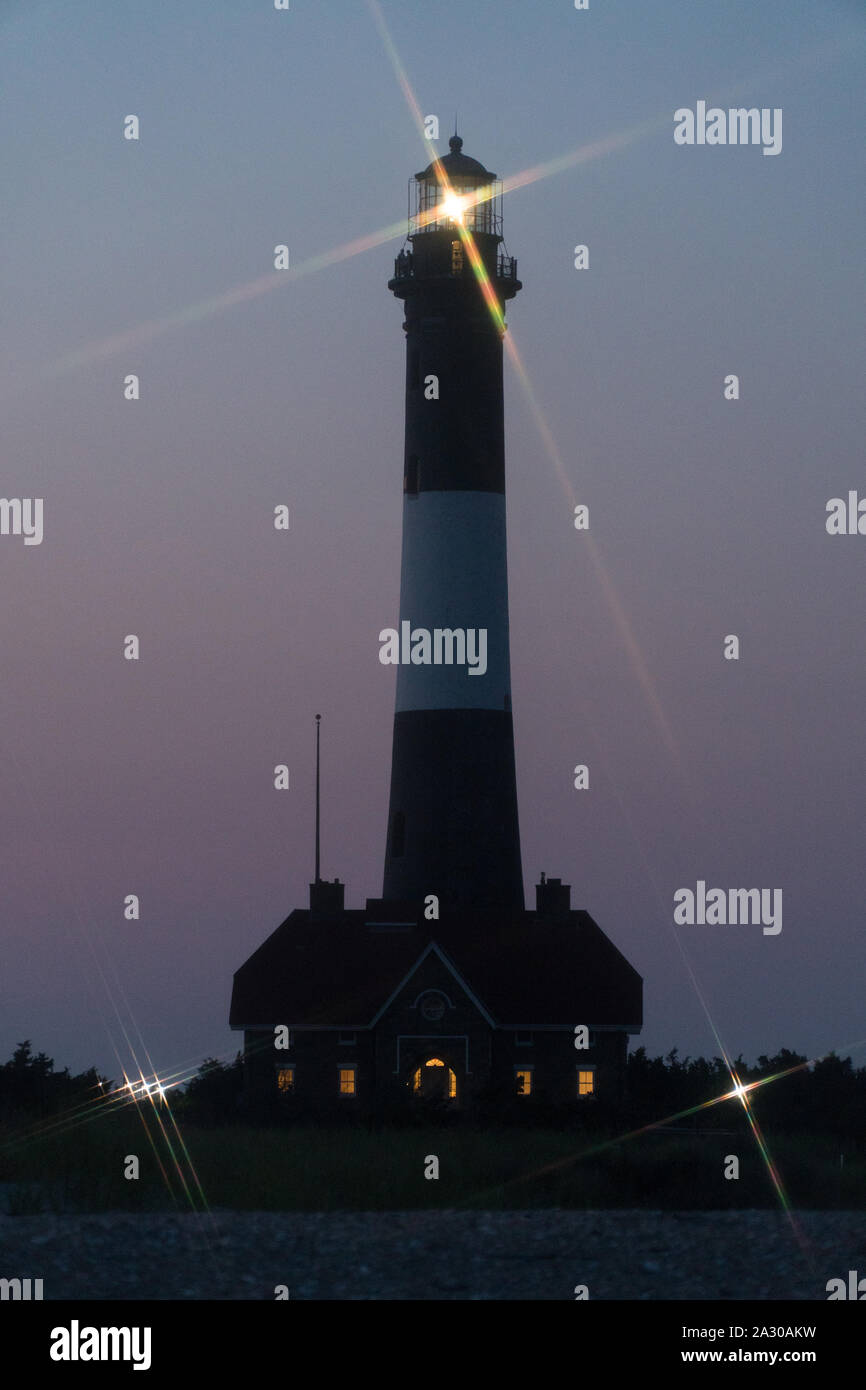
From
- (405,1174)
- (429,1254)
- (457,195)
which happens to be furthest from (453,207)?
(429,1254)

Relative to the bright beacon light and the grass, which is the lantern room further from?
the grass

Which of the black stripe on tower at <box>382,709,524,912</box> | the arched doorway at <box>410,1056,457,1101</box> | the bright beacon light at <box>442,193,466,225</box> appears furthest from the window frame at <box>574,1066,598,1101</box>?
the bright beacon light at <box>442,193,466,225</box>

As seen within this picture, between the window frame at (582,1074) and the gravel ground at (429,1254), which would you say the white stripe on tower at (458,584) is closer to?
the window frame at (582,1074)

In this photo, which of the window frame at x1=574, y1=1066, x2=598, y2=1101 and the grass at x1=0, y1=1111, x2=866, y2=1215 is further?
the window frame at x1=574, y1=1066, x2=598, y2=1101

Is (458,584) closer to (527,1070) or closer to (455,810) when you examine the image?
(455,810)

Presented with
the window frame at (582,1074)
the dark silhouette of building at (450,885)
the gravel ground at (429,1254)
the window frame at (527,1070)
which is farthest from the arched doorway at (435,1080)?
the gravel ground at (429,1254)
